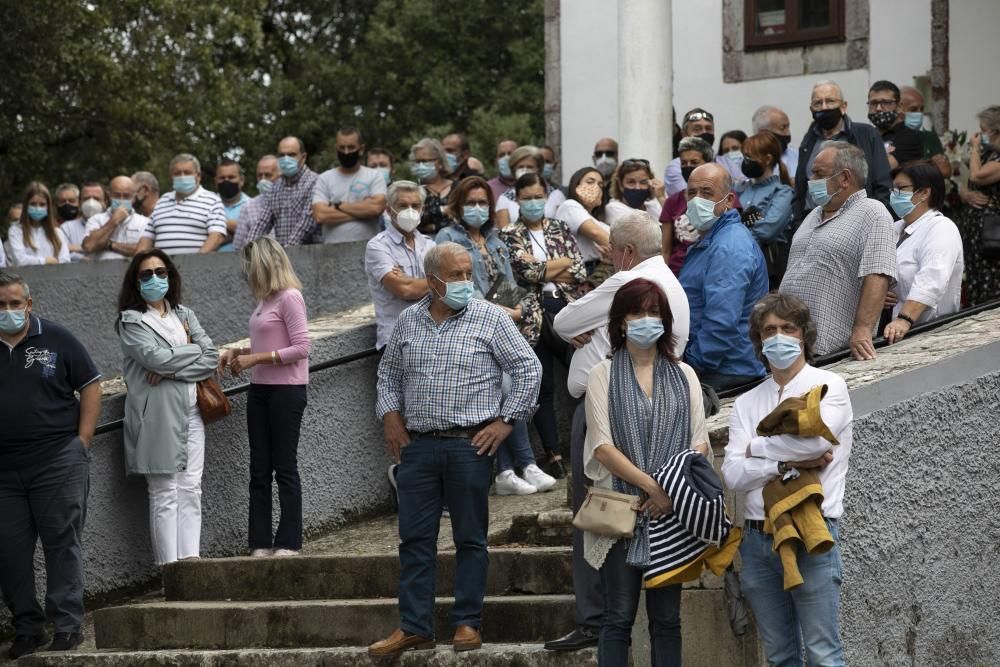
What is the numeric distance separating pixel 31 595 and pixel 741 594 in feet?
12.5

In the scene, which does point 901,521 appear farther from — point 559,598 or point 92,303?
point 92,303

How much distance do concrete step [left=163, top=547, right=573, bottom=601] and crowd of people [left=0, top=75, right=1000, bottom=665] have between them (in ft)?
0.94

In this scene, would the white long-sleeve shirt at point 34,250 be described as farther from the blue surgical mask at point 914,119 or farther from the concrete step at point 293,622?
the blue surgical mask at point 914,119

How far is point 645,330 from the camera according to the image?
6.70m

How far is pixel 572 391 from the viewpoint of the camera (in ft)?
24.6

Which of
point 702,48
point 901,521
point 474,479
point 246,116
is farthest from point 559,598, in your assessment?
point 246,116

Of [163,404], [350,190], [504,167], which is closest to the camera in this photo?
[163,404]

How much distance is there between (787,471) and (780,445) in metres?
0.11

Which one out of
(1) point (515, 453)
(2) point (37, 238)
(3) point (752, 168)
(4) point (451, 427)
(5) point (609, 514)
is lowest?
(1) point (515, 453)

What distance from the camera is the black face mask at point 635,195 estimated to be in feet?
36.4

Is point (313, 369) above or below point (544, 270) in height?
below

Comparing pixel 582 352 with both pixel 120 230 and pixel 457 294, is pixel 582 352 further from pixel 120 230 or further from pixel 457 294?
pixel 120 230

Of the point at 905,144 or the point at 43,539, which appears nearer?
the point at 43,539

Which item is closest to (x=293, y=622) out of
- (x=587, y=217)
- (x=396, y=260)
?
(x=396, y=260)
